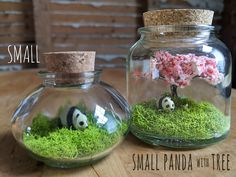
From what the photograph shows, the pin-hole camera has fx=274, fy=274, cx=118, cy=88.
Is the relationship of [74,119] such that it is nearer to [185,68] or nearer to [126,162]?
[126,162]

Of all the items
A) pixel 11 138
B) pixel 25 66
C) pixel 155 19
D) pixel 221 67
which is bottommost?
pixel 25 66

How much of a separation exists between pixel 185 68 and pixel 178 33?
0.24ft

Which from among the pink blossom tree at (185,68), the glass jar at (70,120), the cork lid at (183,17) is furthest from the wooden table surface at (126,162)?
the cork lid at (183,17)

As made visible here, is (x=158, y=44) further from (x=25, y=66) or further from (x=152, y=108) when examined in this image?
(x=25, y=66)

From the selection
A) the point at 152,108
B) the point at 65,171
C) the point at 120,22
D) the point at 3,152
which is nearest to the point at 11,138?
the point at 3,152

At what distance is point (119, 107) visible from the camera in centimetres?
54

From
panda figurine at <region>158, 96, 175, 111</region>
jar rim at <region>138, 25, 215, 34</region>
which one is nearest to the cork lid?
jar rim at <region>138, 25, 215, 34</region>

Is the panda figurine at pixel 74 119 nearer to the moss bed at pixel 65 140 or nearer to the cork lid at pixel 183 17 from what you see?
the moss bed at pixel 65 140

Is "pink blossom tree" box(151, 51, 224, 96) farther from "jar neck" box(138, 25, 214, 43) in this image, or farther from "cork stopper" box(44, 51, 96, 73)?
"cork stopper" box(44, 51, 96, 73)

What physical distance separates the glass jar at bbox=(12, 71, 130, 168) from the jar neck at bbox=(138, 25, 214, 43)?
0.51ft

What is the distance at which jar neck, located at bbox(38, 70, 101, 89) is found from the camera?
480 millimetres

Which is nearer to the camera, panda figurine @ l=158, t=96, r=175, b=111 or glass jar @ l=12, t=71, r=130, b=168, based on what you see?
glass jar @ l=12, t=71, r=130, b=168

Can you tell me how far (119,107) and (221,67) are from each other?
252mm

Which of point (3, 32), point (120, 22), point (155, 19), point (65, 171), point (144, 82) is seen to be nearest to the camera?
point (65, 171)
